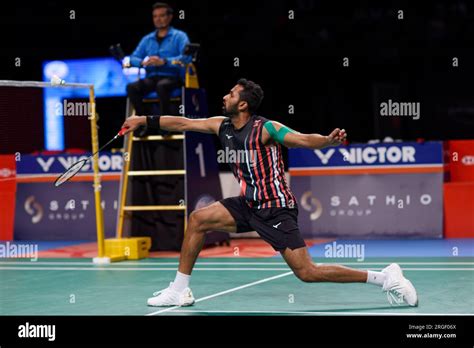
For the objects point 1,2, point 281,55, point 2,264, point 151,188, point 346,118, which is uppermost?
point 1,2

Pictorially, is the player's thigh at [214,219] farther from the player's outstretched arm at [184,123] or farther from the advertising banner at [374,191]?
the advertising banner at [374,191]

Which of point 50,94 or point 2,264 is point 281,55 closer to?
point 50,94

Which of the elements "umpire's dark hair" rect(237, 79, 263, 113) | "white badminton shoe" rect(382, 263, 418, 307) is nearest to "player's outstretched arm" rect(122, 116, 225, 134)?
"umpire's dark hair" rect(237, 79, 263, 113)

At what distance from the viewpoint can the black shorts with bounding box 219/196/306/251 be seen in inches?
318

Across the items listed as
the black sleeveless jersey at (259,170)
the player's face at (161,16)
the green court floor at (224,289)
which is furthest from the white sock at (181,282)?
the player's face at (161,16)

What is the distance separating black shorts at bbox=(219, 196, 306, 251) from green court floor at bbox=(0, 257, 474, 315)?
24.3 inches

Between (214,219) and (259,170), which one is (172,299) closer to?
(214,219)

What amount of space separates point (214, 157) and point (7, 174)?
353 cm

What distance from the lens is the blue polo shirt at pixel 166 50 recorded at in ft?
42.4

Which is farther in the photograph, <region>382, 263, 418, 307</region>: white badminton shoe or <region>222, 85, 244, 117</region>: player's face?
<region>222, 85, 244, 117</region>: player's face

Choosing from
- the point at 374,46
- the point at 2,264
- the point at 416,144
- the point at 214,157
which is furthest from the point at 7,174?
the point at 374,46

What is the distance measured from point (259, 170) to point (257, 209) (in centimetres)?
36

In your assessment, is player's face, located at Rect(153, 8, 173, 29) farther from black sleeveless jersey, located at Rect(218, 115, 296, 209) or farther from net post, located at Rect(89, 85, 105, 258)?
black sleeveless jersey, located at Rect(218, 115, 296, 209)

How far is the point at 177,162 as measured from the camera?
44.6 ft
